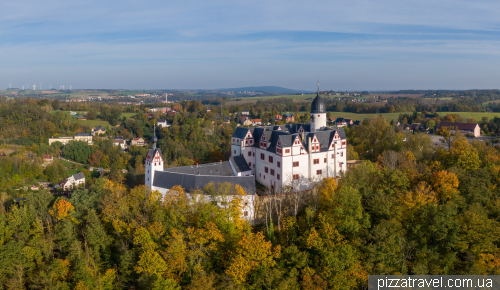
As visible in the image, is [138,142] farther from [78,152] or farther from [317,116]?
[317,116]

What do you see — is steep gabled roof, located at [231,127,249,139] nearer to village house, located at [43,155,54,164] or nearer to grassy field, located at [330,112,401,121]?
village house, located at [43,155,54,164]

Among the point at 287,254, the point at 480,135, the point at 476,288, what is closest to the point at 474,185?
the point at 476,288

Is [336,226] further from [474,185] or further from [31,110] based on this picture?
[31,110]

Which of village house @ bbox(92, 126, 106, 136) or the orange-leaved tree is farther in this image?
village house @ bbox(92, 126, 106, 136)

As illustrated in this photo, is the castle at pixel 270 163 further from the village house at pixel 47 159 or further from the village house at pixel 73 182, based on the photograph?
the village house at pixel 47 159

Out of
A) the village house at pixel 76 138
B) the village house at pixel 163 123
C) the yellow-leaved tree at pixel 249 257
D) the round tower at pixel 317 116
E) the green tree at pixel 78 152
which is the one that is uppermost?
the round tower at pixel 317 116

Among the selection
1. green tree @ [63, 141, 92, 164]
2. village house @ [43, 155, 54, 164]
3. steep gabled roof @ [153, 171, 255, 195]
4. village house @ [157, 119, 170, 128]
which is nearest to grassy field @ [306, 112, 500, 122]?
village house @ [157, 119, 170, 128]

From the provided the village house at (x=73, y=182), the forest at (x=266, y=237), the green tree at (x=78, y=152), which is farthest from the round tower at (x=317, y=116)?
the green tree at (x=78, y=152)
